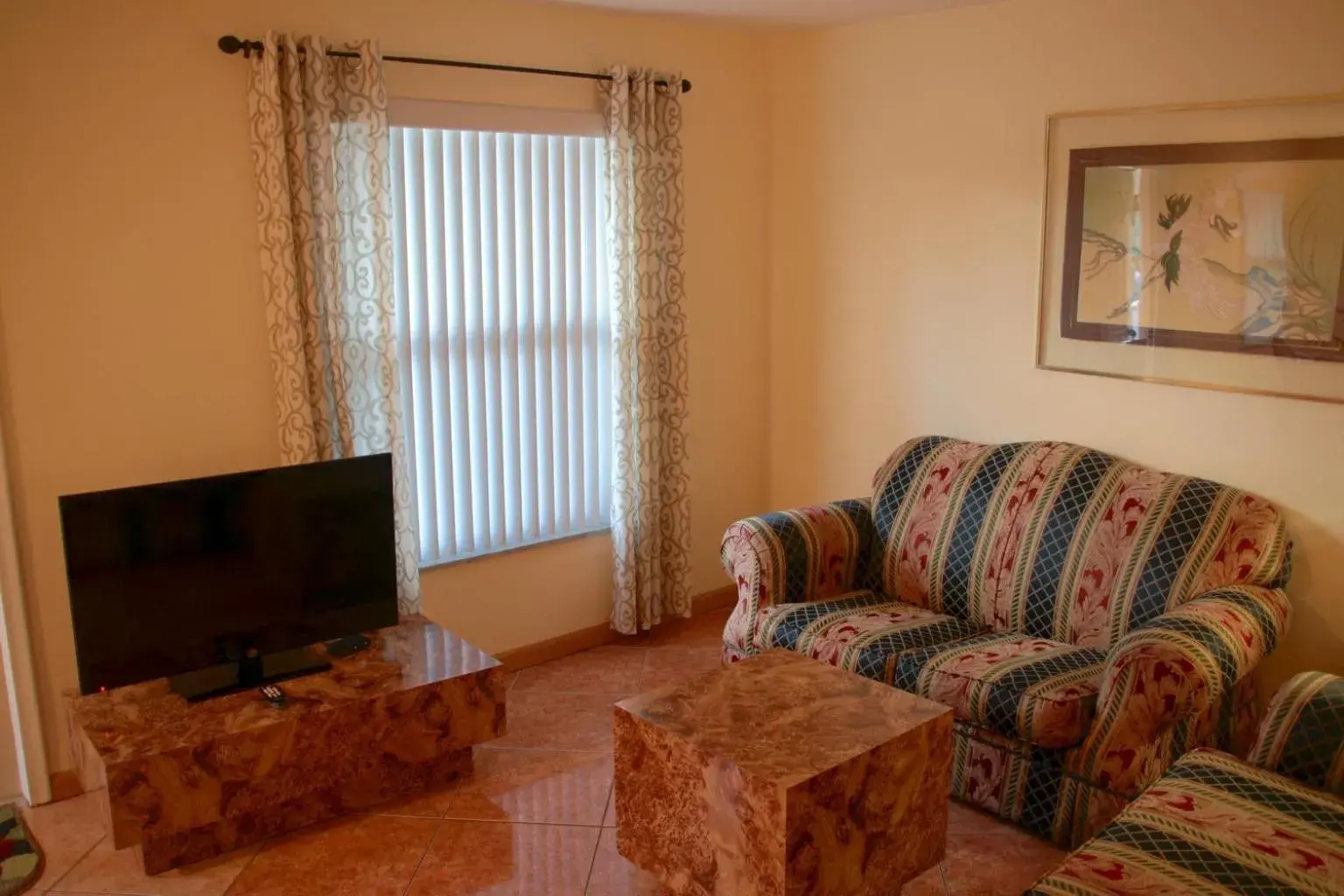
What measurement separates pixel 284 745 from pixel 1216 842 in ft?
7.38

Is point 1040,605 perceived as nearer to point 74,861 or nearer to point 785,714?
point 785,714

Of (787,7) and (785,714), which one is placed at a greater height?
(787,7)

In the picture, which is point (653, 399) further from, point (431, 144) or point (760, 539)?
point (431, 144)

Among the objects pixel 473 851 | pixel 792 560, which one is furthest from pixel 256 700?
pixel 792 560

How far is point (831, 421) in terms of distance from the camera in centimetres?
461

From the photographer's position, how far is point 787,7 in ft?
12.6

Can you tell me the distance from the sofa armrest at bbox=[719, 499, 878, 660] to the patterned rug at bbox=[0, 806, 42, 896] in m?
2.10

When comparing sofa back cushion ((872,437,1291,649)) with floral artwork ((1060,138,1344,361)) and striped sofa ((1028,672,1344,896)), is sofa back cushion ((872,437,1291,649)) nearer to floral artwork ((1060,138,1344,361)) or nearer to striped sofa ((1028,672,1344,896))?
floral artwork ((1060,138,1344,361))

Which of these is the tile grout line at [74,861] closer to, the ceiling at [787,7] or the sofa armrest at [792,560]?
the sofa armrest at [792,560]

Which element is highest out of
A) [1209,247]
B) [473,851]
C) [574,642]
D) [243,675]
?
[1209,247]

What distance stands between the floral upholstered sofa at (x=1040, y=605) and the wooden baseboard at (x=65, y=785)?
6.68 ft

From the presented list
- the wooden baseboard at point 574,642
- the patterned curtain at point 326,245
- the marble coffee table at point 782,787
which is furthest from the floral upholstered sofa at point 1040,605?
the patterned curtain at point 326,245

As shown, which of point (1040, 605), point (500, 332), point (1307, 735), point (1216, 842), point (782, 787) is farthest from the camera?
point (500, 332)

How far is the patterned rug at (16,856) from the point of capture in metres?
2.85
